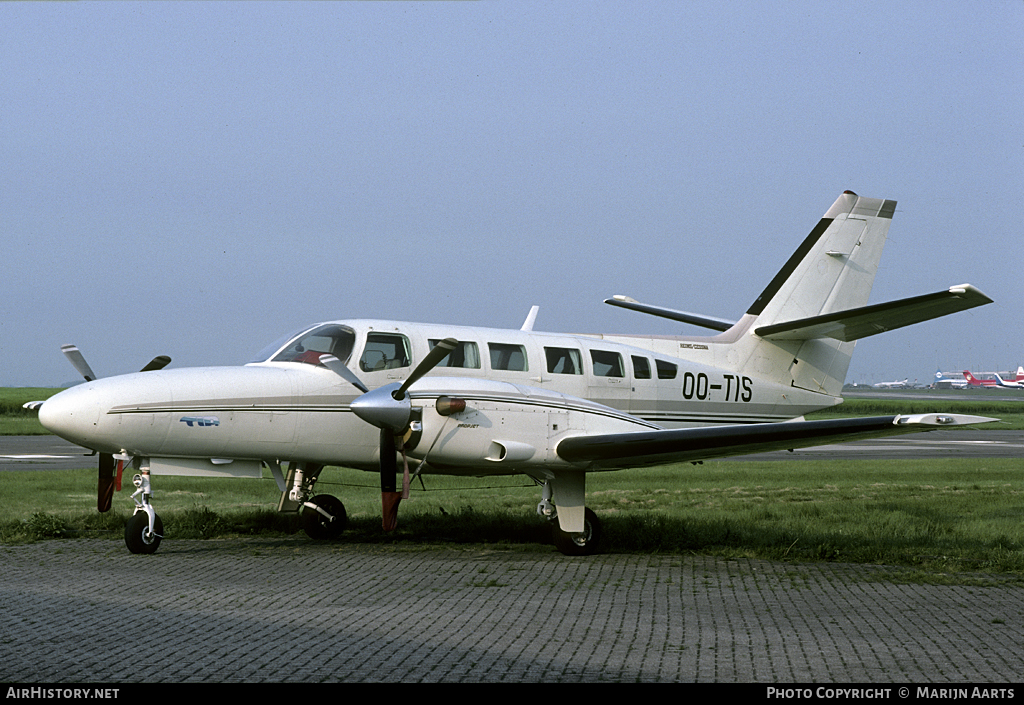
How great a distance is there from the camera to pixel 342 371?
1166 centimetres

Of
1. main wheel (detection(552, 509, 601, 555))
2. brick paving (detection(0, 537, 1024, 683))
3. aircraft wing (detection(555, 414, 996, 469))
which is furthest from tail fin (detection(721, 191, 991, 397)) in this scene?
brick paving (detection(0, 537, 1024, 683))

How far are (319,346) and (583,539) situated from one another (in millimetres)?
4225

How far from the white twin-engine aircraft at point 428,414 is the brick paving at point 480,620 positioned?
1157 mm

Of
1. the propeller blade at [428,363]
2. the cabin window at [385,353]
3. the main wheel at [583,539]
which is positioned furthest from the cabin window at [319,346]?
the main wheel at [583,539]

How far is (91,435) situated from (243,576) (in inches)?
96.0

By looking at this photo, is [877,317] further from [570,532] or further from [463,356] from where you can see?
[463,356]

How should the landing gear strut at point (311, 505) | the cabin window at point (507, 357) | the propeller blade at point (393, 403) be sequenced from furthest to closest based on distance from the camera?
the cabin window at point (507, 357) → the landing gear strut at point (311, 505) → the propeller blade at point (393, 403)

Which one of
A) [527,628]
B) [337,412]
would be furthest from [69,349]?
[527,628]

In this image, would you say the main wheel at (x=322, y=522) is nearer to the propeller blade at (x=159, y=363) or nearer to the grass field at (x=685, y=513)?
the grass field at (x=685, y=513)

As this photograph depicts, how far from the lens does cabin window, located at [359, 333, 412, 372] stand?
39.9ft

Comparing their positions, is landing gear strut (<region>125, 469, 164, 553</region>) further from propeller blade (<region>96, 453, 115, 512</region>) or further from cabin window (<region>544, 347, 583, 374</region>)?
cabin window (<region>544, 347, 583, 374</region>)

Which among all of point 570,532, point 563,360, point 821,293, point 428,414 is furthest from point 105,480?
point 821,293

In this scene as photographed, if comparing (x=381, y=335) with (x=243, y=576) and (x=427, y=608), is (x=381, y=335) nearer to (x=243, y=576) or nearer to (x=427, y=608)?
(x=243, y=576)

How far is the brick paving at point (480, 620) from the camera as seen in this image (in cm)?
596
